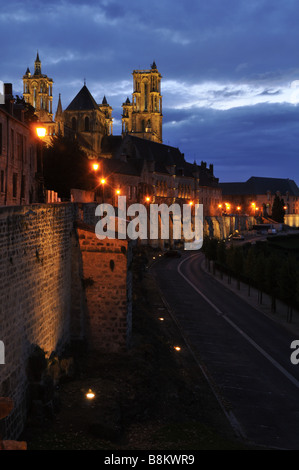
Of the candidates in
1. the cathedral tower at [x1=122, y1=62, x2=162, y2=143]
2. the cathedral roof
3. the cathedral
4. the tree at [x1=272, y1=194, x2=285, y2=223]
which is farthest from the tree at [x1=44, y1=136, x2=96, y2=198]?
the tree at [x1=272, y1=194, x2=285, y2=223]

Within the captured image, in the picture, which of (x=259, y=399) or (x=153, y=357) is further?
(x=153, y=357)

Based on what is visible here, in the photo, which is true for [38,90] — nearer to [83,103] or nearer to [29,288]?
[83,103]

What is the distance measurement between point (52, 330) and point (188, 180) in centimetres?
8724

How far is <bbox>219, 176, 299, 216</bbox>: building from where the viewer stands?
6122 inches

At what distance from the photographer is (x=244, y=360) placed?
81.0 feet

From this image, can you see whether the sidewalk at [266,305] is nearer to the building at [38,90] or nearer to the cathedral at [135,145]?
the cathedral at [135,145]

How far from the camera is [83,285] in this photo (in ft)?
73.1

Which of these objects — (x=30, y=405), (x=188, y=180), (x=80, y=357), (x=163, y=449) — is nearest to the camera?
(x=163, y=449)

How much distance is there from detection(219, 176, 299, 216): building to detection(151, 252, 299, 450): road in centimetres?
11431

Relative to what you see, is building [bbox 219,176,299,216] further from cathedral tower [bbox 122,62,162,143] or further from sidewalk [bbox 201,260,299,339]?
sidewalk [bbox 201,260,299,339]

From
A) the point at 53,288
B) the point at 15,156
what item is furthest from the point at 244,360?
the point at 15,156
